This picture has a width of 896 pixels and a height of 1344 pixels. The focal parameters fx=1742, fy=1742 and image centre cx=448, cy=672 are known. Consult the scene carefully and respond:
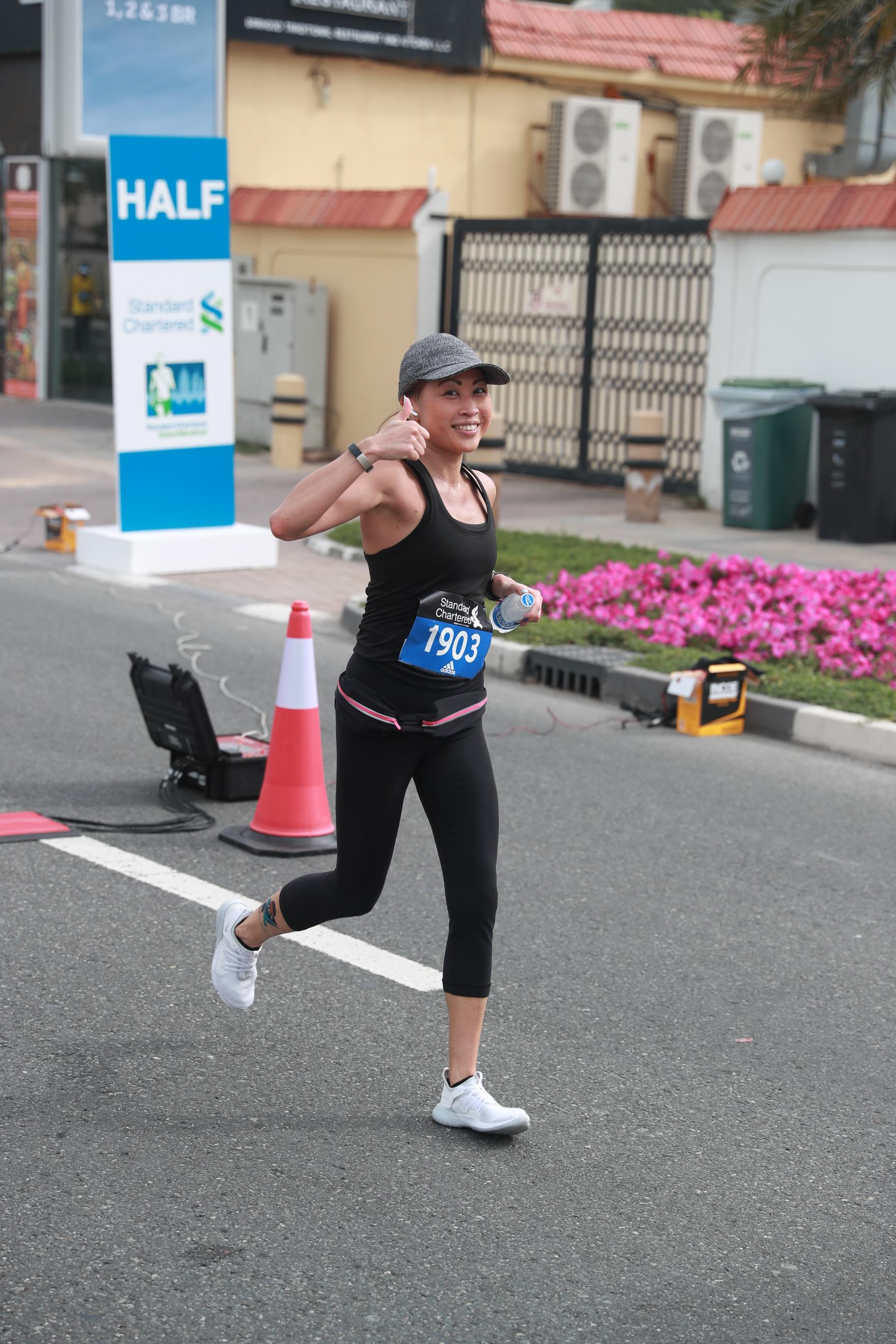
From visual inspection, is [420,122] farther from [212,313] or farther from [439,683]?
[439,683]

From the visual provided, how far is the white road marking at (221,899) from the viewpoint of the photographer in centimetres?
529

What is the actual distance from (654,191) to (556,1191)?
2472 cm

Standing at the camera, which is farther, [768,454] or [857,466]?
[768,454]

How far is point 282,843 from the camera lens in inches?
251

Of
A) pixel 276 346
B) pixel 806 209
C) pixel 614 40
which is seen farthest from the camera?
pixel 614 40

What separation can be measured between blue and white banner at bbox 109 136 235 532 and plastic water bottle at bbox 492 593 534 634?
8345 millimetres

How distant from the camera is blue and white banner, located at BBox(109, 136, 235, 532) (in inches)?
484

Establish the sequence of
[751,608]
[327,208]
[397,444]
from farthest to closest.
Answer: [327,208]
[751,608]
[397,444]

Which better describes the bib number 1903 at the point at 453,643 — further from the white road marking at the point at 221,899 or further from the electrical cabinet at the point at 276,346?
the electrical cabinet at the point at 276,346

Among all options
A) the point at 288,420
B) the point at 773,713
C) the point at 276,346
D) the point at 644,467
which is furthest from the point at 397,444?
the point at 276,346

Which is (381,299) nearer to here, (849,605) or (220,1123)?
(849,605)

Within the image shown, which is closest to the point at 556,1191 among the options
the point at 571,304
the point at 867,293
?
the point at 867,293

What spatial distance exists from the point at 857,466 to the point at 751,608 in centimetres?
459

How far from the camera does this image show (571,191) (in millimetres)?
25500
